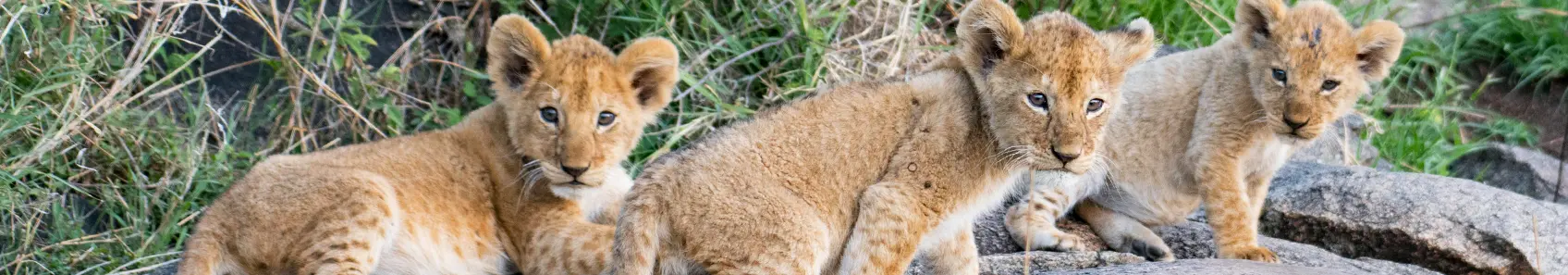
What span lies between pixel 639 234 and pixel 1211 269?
1.80 metres

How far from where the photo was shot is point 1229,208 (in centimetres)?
561

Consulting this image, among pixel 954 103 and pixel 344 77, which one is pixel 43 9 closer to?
pixel 344 77

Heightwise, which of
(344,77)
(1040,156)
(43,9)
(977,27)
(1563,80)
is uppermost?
(977,27)

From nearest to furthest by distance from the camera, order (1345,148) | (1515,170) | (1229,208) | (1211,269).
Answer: (1211,269), (1229,208), (1345,148), (1515,170)

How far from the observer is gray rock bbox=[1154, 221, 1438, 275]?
5418 mm

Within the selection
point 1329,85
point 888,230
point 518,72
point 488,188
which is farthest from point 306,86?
point 1329,85

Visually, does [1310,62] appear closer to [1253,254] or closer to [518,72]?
[1253,254]

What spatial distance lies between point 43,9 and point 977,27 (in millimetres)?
4326

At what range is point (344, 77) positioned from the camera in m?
7.35

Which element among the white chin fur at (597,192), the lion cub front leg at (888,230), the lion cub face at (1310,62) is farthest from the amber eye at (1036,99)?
the white chin fur at (597,192)

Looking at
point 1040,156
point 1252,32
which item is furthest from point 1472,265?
point 1040,156

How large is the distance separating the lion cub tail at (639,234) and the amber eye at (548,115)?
101 centimetres

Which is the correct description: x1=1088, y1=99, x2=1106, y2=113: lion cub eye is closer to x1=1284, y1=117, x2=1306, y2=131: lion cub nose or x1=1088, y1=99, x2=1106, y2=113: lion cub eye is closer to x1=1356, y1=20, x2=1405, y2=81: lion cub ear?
x1=1284, y1=117, x2=1306, y2=131: lion cub nose

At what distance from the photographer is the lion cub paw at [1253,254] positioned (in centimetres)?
539
